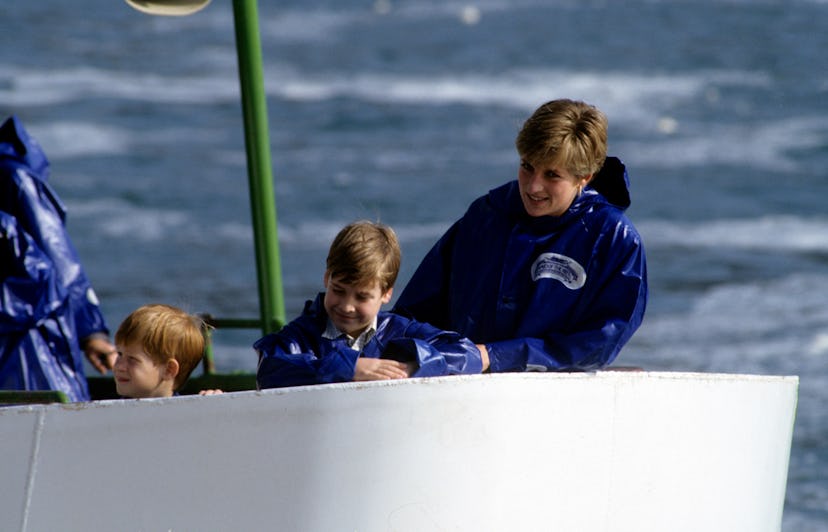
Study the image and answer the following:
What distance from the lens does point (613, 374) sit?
341 cm

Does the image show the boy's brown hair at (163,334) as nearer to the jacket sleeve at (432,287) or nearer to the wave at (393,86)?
the jacket sleeve at (432,287)

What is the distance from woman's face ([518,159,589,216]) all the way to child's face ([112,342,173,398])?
3.24ft

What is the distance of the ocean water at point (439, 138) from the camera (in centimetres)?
1405

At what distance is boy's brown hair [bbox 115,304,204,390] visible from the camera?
3.62 metres

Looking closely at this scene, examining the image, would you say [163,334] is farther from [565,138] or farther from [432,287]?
[565,138]

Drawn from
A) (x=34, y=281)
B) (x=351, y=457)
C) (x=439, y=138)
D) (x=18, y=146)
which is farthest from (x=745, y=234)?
(x=351, y=457)

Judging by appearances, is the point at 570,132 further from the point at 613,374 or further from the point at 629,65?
the point at 629,65

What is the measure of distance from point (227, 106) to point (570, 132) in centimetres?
1947

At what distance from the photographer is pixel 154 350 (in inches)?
143

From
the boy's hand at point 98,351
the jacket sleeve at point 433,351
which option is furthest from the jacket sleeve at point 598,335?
the boy's hand at point 98,351

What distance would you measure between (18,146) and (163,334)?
73.5 inches

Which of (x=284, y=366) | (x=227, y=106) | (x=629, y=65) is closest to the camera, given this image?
(x=284, y=366)

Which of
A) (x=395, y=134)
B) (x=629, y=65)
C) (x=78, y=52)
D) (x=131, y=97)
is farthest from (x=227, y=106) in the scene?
(x=629, y=65)

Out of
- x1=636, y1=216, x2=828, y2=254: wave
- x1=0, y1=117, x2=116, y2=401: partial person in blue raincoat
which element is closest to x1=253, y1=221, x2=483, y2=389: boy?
x1=0, y1=117, x2=116, y2=401: partial person in blue raincoat
